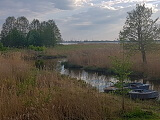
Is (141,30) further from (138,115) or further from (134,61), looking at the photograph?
(138,115)

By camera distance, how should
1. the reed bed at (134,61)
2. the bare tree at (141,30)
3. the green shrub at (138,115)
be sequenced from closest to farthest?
the green shrub at (138,115) < the reed bed at (134,61) < the bare tree at (141,30)

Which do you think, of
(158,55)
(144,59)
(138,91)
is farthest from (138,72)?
(138,91)

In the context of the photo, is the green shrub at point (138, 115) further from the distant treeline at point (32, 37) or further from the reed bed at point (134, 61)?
the distant treeline at point (32, 37)

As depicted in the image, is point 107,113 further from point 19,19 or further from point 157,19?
point 19,19

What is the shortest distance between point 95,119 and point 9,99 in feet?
6.48

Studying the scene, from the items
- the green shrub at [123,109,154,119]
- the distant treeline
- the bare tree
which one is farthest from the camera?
the distant treeline

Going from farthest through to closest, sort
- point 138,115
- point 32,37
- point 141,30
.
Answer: point 32,37, point 141,30, point 138,115

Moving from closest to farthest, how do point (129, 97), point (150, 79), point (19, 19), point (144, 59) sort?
1. point (129, 97)
2. point (150, 79)
3. point (144, 59)
4. point (19, 19)

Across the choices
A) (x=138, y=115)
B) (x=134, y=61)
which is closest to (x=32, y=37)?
(x=134, y=61)

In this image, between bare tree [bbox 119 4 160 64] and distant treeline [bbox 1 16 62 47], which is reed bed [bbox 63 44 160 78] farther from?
distant treeline [bbox 1 16 62 47]

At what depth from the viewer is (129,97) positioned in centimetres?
879

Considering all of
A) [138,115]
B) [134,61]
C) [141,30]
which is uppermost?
[141,30]

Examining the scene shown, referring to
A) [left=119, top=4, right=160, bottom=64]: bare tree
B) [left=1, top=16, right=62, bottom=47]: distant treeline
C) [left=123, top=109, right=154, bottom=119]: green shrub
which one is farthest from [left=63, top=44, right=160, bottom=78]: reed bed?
[left=1, top=16, right=62, bottom=47]: distant treeline

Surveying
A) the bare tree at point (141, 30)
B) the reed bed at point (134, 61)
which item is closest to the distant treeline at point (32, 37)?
the reed bed at point (134, 61)
